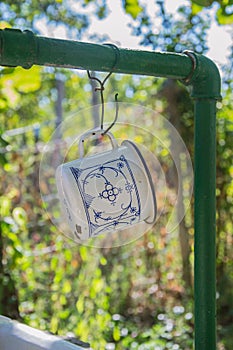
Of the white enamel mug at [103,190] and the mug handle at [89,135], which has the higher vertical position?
the mug handle at [89,135]

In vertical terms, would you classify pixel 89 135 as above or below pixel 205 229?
above

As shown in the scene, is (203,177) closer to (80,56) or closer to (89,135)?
(89,135)

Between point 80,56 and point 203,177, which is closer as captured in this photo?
point 80,56

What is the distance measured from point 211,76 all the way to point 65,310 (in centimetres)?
A: 184

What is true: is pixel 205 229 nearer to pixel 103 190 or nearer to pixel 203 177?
pixel 203 177

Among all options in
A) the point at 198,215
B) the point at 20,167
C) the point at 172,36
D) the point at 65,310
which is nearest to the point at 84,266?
the point at 65,310

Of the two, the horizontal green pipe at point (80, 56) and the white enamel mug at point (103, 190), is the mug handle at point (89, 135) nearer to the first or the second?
the white enamel mug at point (103, 190)

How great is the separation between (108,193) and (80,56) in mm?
230

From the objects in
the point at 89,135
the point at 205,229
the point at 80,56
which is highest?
the point at 80,56

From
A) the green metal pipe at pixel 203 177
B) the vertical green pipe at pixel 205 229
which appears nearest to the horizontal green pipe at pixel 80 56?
the green metal pipe at pixel 203 177

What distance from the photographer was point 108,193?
1.00 metres

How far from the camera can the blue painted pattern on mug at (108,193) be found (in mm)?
1002

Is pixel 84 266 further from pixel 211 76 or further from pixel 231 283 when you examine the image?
pixel 211 76

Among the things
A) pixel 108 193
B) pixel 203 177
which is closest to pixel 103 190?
pixel 108 193
